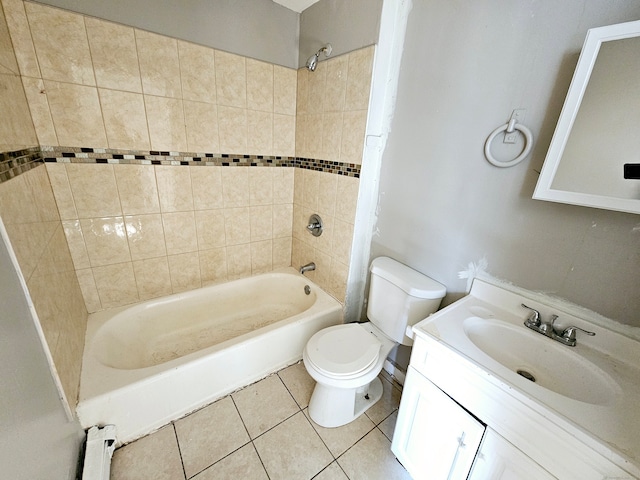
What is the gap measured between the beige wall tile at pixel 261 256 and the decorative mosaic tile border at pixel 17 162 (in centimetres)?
126

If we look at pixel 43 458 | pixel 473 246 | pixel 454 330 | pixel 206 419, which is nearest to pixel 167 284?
pixel 206 419

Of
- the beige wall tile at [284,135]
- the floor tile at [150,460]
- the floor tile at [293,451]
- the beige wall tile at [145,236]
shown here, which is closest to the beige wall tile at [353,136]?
the beige wall tile at [284,135]

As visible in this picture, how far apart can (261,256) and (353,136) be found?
1.21 meters

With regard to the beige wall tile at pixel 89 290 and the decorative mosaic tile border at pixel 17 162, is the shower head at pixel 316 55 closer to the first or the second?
the decorative mosaic tile border at pixel 17 162

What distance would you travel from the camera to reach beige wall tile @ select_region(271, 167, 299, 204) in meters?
2.05

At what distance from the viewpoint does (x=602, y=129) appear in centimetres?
81

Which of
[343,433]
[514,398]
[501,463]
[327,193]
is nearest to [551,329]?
A: [514,398]

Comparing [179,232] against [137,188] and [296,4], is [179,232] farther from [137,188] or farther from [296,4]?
[296,4]

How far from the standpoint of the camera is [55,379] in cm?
92

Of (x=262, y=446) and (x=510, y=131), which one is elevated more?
(x=510, y=131)

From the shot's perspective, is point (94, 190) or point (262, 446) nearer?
point (262, 446)

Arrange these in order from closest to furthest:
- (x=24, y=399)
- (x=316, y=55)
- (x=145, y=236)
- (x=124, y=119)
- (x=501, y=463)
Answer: (x=24, y=399), (x=501, y=463), (x=124, y=119), (x=316, y=55), (x=145, y=236)

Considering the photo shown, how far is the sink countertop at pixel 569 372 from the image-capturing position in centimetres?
63

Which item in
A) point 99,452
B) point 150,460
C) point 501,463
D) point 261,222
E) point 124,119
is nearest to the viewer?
point 501,463
